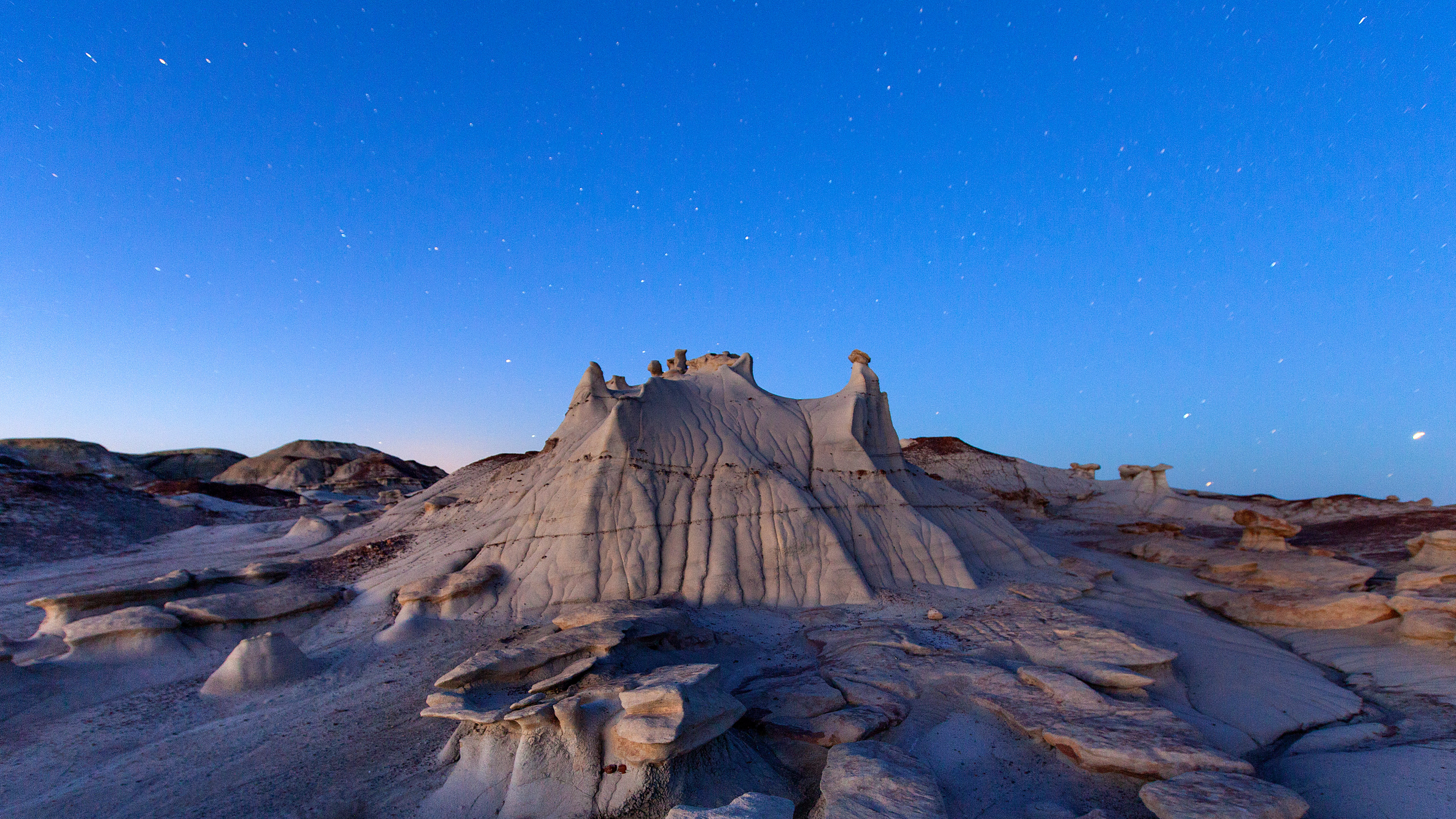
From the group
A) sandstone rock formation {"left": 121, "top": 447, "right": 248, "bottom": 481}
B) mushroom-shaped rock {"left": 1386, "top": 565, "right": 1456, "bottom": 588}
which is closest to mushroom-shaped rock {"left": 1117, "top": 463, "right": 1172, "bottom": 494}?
mushroom-shaped rock {"left": 1386, "top": 565, "right": 1456, "bottom": 588}

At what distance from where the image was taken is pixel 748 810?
3.72m

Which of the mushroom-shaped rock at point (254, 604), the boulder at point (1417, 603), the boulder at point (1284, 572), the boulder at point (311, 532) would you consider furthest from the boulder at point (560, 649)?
the boulder at point (311, 532)

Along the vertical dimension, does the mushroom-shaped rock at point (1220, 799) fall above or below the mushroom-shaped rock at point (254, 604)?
below

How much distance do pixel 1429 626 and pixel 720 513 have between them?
1161 cm

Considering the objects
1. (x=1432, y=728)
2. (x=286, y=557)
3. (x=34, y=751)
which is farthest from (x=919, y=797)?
(x=286, y=557)

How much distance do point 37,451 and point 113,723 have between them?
5241 centimetres

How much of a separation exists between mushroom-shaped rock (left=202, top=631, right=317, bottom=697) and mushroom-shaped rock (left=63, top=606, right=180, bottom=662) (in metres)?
1.37

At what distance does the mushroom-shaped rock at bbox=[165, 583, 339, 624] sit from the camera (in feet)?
30.2

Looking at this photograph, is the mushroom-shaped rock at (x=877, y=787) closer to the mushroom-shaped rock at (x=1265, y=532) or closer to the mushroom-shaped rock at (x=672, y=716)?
the mushroom-shaped rock at (x=672, y=716)

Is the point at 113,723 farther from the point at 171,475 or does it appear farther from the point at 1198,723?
the point at 171,475

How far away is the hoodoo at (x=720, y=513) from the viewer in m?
10.8

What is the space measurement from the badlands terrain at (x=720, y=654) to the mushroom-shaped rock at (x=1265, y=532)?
0.22ft

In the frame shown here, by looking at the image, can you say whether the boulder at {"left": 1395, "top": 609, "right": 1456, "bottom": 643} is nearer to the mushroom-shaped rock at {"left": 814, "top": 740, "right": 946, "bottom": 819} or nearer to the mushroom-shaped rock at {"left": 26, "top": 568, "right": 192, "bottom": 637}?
the mushroom-shaped rock at {"left": 814, "top": 740, "right": 946, "bottom": 819}

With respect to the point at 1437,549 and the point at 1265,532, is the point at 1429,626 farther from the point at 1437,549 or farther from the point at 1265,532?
the point at 1265,532
